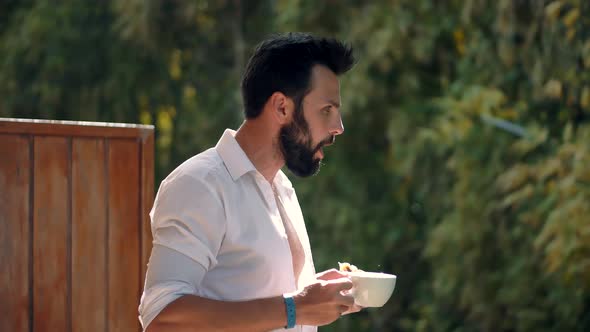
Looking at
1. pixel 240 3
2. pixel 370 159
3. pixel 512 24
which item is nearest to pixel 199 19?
pixel 240 3

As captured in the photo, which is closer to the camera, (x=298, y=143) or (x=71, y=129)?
(x=298, y=143)

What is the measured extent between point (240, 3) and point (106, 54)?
1769mm

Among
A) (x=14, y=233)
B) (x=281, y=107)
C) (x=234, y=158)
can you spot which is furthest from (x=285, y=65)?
(x=14, y=233)

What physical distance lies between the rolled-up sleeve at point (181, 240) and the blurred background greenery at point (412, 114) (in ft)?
14.7

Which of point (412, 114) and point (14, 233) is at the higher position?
point (412, 114)

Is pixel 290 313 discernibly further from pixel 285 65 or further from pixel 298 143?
pixel 285 65

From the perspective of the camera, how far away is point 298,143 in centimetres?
201

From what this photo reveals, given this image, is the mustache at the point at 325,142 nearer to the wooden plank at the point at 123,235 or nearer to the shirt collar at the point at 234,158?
the shirt collar at the point at 234,158

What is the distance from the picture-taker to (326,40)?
206 cm

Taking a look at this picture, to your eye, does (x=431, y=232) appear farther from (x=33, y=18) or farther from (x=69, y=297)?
(x=69, y=297)

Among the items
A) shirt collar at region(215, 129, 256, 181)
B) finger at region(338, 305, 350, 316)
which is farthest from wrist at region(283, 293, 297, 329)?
shirt collar at region(215, 129, 256, 181)

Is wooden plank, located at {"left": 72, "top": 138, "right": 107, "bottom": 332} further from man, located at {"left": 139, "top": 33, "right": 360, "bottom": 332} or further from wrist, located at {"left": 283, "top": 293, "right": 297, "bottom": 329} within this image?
wrist, located at {"left": 283, "top": 293, "right": 297, "bottom": 329}

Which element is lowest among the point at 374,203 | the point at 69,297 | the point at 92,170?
the point at 69,297

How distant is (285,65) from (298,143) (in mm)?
160
